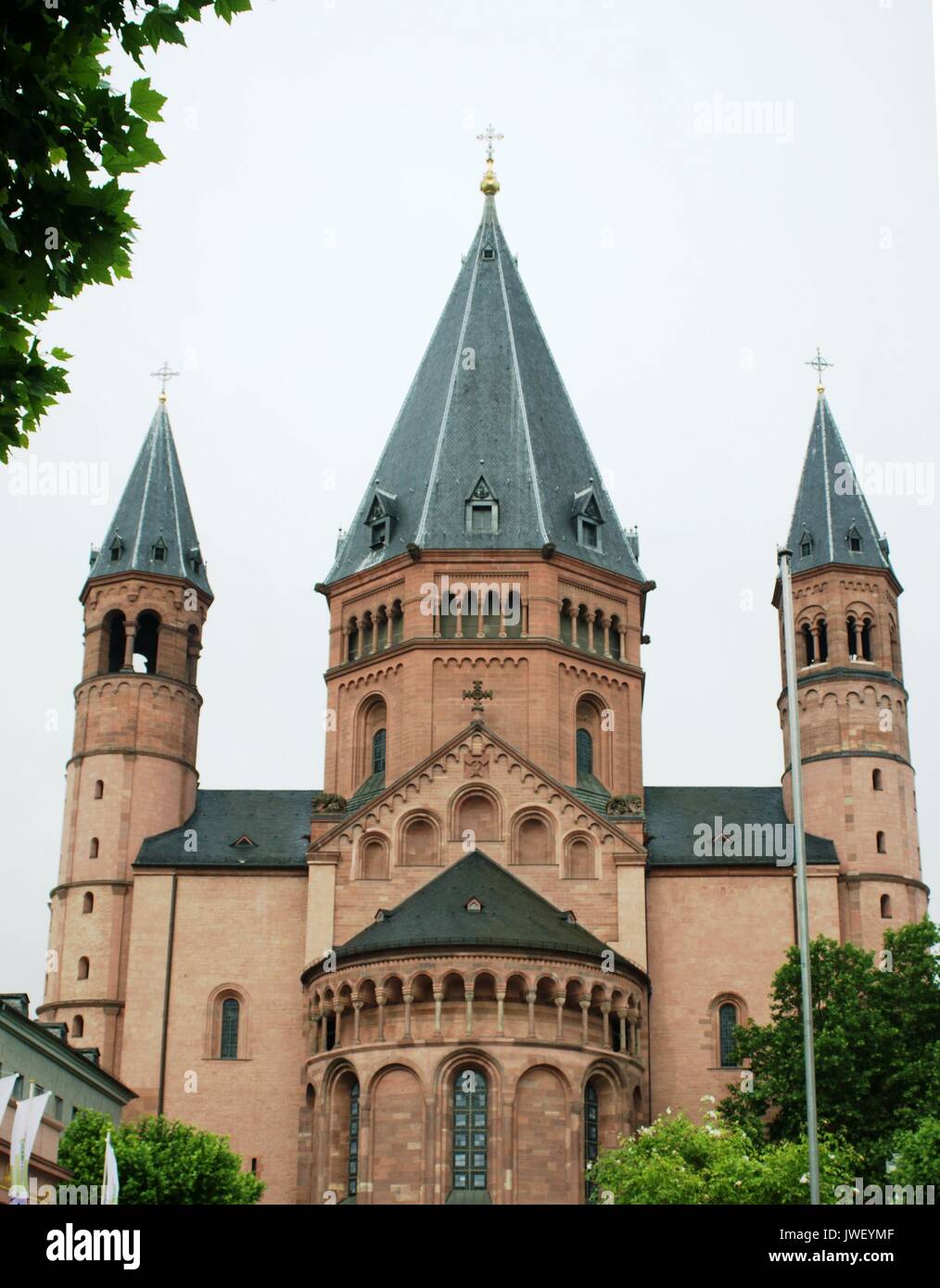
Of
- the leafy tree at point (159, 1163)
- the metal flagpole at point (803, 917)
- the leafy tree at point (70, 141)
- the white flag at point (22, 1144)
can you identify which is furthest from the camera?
the leafy tree at point (159, 1163)

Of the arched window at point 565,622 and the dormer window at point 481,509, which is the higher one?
the dormer window at point 481,509

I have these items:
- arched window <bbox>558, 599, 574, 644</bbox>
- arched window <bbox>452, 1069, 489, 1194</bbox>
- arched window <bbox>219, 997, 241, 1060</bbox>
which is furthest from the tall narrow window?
arched window <bbox>558, 599, 574, 644</bbox>

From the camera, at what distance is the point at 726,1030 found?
65.5m

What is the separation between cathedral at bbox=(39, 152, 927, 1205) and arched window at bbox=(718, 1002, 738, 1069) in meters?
0.16

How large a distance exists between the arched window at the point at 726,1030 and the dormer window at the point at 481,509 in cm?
2085

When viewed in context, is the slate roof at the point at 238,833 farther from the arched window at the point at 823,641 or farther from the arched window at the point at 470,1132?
the arched window at the point at 823,641

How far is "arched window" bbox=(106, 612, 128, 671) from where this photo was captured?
73.8 metres

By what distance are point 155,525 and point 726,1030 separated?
31.1 m

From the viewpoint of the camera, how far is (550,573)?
71.2 metres

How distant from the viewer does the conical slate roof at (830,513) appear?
72.9 meters

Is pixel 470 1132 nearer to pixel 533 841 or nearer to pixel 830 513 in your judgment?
pixel 533 841

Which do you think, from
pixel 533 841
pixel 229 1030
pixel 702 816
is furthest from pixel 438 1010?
pixel 702 816

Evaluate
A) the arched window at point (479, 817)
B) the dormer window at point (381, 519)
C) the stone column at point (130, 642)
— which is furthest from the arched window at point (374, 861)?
the stone column at point (130, 642)

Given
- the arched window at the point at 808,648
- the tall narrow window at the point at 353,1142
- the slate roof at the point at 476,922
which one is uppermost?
the arched window at the point at 808,648
